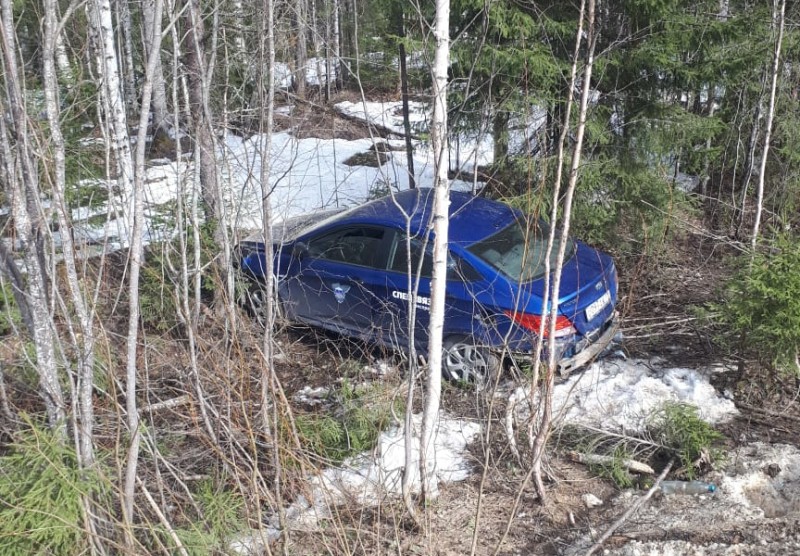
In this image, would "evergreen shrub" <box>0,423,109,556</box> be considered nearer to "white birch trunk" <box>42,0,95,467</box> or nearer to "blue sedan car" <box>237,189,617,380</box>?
"white birch trunk" <box>42,0,95,467</box>

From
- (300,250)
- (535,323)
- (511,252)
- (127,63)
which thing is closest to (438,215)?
(535,323)

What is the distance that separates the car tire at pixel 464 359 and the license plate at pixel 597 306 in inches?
34.5

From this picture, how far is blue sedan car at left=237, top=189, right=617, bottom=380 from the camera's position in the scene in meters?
5.53

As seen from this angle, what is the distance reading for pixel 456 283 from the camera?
19.0ft

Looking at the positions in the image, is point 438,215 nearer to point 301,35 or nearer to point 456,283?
point 456,283

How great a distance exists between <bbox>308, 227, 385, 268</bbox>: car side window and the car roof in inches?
4.5

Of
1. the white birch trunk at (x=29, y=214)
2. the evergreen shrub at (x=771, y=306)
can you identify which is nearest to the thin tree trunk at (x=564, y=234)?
the evergreen shrub at (x=771, y=306)

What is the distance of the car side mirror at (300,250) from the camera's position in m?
6.70

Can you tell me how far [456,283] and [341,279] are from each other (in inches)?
47.5

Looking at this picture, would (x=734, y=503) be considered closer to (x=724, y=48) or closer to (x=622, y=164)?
(x=622, y=164)

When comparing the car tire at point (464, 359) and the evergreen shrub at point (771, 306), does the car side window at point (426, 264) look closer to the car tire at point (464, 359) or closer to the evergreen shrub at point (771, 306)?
the car tire at point (464, 359)

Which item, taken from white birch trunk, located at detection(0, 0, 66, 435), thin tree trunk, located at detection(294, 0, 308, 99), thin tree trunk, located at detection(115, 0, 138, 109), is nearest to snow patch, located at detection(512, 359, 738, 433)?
thin tree trunk, located at detection(294, 0, 308, 99)

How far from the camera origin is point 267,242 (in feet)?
12.8

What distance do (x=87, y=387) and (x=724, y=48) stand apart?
8242 millimetres
